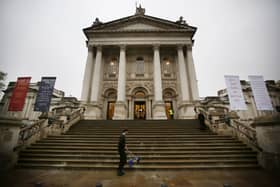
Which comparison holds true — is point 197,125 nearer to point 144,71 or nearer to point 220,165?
point 220,165

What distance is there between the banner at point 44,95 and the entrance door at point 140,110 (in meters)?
9.37

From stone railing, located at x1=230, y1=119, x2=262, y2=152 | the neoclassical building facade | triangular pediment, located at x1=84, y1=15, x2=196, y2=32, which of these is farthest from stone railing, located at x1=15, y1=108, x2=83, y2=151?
triangular pediment, located at x1=84, y1=15, x2=196, y2=32

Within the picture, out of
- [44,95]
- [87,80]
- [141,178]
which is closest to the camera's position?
[141,178]

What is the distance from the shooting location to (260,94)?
9.10 metres

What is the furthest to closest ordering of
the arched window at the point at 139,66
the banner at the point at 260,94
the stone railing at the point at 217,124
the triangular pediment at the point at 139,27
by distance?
the triangular pediment at the point at 139,27, the arched window at the point at 139,66, the banner at the point at 260,94, the stone railing at the point at 217,124

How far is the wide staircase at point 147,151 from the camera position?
5078 millimetres

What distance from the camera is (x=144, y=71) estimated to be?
17.7m

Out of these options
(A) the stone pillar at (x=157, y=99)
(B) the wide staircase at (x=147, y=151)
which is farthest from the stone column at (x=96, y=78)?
(B) the wide staircase at (x=147, y=151)

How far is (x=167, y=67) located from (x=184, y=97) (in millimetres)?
5500

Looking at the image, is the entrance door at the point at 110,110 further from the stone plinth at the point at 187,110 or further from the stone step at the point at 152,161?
the stone step at the point at 152,161

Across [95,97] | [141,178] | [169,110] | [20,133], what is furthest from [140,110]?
[141,178]

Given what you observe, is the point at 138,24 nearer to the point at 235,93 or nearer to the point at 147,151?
the point at 235,93

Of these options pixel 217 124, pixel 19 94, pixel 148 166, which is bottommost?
pixel 148 166

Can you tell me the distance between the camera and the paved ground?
3.58 metres
